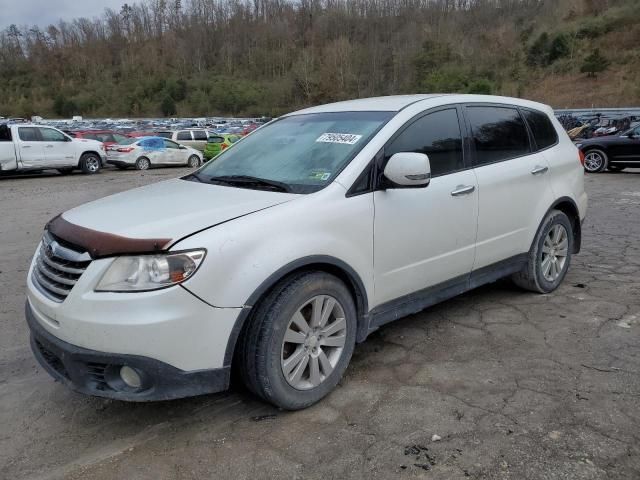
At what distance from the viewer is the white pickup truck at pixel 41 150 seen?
15852 millimetres

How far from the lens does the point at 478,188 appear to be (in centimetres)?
383

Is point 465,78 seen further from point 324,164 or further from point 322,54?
point 324,164

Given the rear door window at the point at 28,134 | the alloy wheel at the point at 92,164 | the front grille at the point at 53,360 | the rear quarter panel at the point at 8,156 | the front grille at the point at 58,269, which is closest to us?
the front grille at the point at 58,269

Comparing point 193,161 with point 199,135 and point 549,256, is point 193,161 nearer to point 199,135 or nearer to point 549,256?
point 199,135

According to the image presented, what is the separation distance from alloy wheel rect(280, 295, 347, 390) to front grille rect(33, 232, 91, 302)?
41.2 inches

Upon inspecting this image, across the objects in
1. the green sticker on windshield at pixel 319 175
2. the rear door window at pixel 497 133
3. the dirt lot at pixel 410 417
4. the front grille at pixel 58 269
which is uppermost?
the rear door window at pixel 497 133

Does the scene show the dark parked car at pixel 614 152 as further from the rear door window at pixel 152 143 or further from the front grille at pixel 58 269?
the front grille at pixel 58 269

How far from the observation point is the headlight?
2479 millimetres

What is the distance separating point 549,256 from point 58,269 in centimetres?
385

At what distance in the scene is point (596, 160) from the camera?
50.4ft

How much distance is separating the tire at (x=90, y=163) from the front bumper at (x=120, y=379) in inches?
654

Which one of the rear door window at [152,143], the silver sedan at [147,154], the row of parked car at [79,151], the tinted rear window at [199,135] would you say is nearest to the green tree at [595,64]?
the tinted rear window at [199,135]

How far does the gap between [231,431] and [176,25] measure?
5204 inches

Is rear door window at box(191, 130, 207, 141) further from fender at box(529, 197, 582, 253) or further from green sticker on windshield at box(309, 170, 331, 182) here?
green sticker on windshield at box(309, 170, 331, 182)
